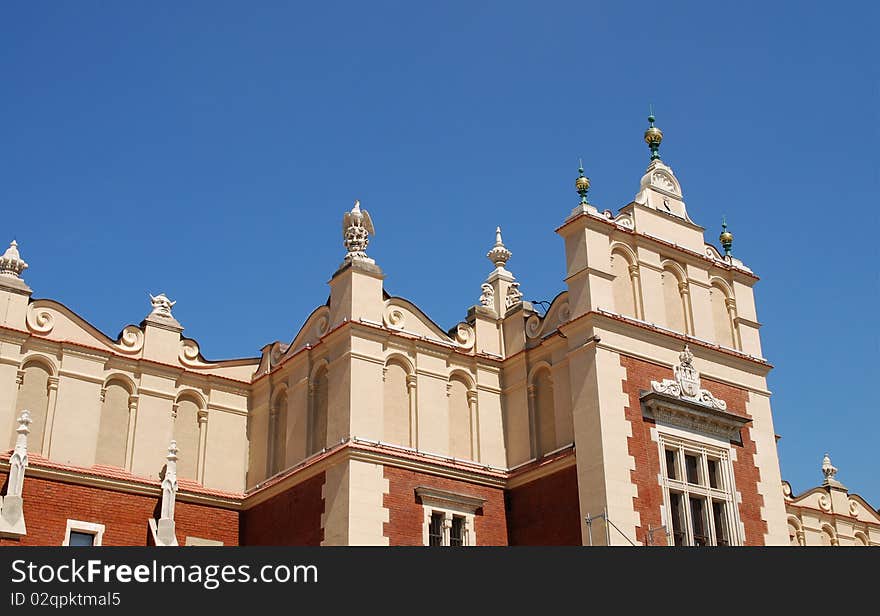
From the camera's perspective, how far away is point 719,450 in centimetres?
3488

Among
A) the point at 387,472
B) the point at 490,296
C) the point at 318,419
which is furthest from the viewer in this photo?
the point at 490,296

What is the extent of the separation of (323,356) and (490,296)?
6677 mm

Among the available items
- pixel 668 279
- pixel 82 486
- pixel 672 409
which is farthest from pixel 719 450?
pixel 82 486

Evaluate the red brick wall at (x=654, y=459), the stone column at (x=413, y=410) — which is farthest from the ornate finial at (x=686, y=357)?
the stone column at (x=413, y=410)

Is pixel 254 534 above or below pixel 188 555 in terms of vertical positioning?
above

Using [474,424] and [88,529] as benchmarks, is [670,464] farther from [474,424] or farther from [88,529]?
[88,529]

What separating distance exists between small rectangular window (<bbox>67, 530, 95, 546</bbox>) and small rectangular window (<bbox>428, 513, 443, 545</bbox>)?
29.9 feet

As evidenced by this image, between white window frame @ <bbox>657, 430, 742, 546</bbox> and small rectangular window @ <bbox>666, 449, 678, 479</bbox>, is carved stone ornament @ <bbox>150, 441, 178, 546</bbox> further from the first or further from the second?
small rectangular window @ <bbox>666, 449, 678, 479</bbox>

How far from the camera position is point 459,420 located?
3634 centimetres

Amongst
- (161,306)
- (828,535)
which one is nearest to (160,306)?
(161,306)

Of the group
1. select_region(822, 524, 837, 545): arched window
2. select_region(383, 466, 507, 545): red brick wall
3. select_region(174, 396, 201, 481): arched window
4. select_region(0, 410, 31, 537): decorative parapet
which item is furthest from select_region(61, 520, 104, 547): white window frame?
select_region(822, 524, 837, 545): arched window

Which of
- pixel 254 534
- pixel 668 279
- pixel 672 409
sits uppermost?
pixel 668 279

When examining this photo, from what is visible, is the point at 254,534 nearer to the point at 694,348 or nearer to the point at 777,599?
the point at 694,348

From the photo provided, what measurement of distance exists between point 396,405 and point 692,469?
8360 mm
